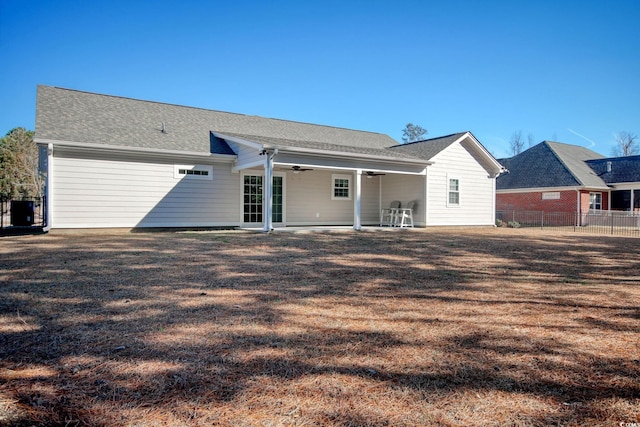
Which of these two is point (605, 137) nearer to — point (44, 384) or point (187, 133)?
point (187, 133)

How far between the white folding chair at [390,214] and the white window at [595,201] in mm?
15876

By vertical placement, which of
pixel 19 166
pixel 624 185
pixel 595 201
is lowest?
pixel 595 201

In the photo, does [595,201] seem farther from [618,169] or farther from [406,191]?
[406,191]

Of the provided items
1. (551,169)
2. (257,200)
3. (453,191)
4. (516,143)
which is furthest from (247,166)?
(516,143)

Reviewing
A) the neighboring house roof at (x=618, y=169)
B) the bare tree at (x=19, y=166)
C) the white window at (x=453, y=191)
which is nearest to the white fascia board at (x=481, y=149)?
the white window at (x=453, y=191)

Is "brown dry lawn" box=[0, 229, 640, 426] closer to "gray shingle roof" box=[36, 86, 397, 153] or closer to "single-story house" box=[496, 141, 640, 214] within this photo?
"gray shingle roof" box=[36, 86, 397, 153]

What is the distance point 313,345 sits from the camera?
3.22 m

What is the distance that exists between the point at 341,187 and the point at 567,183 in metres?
16.1

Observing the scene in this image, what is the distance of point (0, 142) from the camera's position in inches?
1400

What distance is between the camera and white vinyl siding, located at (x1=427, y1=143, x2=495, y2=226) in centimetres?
1620

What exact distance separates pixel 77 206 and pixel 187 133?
450 cm

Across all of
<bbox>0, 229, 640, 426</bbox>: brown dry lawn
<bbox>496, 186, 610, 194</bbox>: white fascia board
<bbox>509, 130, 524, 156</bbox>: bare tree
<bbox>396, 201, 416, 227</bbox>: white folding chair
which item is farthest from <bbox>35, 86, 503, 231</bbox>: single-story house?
<bbox>509, 130, 524, 156</bbox>: bare tree

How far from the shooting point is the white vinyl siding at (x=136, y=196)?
1170cm

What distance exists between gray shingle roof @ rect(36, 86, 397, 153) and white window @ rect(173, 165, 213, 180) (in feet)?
2.00
